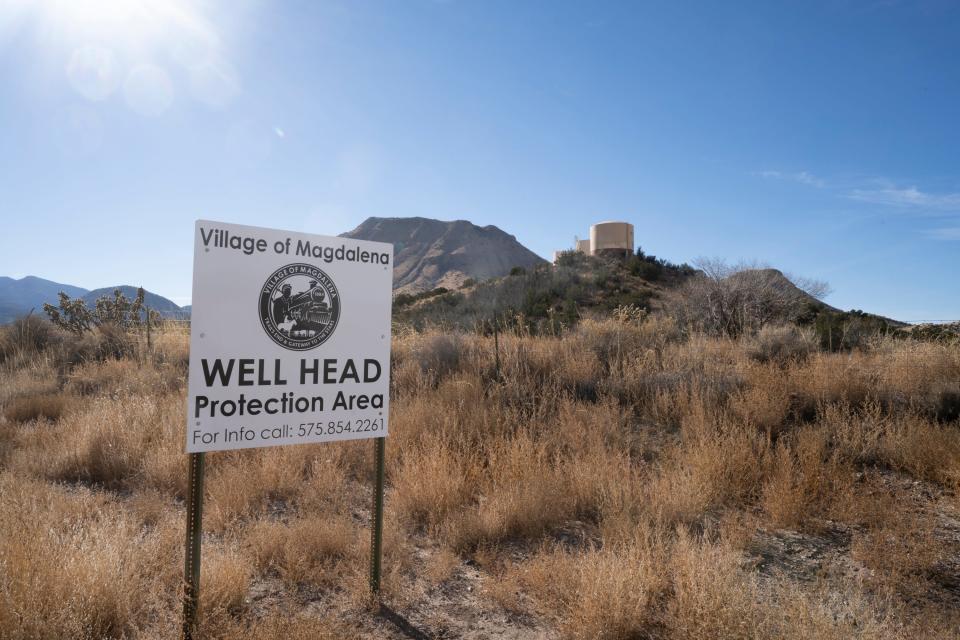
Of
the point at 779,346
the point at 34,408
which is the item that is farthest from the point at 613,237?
the point at 34,408

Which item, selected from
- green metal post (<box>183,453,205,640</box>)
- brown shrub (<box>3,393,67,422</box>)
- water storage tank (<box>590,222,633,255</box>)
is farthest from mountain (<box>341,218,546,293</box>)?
green metal post (<box>183,453,205,640</box>)

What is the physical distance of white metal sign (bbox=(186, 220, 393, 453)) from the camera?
9.64 feet

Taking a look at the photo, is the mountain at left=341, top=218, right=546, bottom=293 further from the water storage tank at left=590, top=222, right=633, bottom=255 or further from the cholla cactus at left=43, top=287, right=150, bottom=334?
the cholla cactus at left=43, top=287, right=150, bottom=334

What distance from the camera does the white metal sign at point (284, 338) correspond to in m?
2.94

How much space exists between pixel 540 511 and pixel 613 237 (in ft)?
111

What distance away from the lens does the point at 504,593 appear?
11.2 ft

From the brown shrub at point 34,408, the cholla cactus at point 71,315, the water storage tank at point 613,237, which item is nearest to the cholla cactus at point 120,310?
the cholla cactus at point 71,315

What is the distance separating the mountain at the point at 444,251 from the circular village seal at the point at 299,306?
67.8 metres

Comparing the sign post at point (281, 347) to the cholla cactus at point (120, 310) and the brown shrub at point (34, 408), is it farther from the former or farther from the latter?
the cholla cactus at point (120, 310)

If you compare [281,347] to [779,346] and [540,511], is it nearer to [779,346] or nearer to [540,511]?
[540,511]

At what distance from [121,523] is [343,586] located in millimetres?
1680

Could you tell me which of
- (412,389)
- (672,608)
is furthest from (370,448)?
(672,608)

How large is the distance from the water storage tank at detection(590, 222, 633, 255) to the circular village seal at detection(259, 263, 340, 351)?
3406 cm

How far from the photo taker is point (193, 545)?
9.67 ft
